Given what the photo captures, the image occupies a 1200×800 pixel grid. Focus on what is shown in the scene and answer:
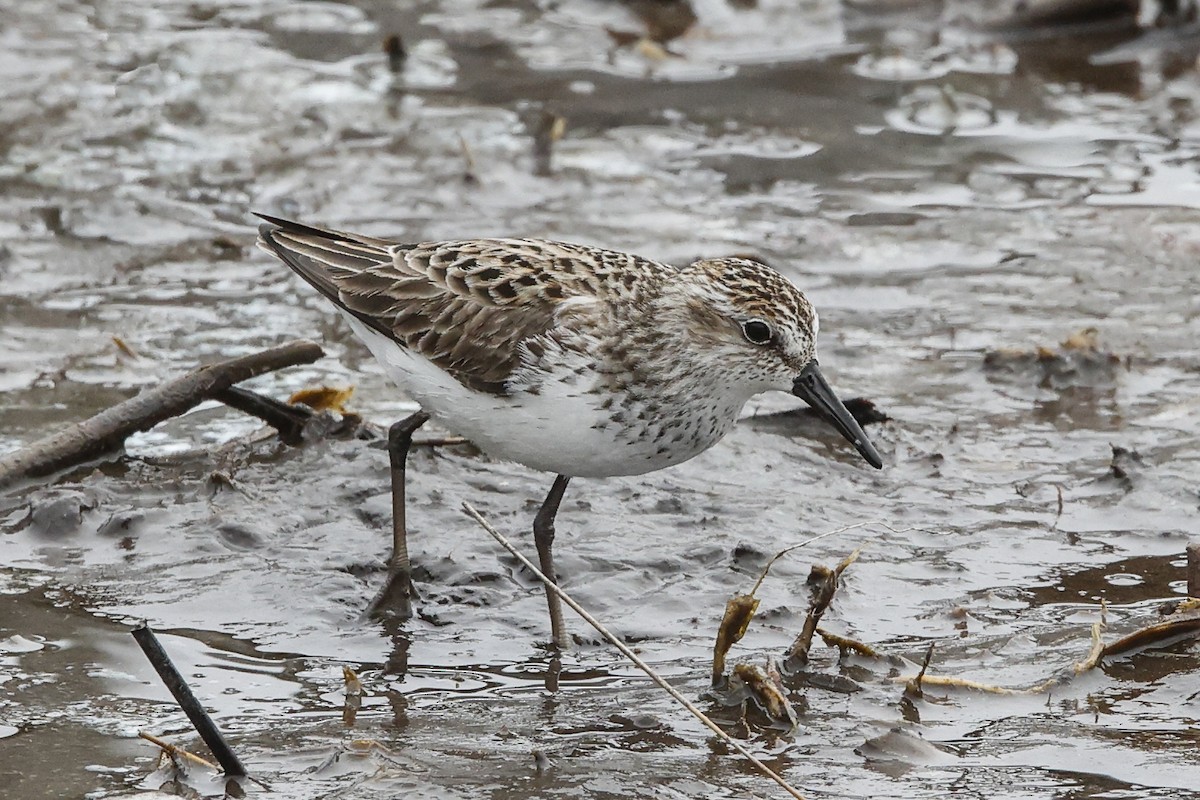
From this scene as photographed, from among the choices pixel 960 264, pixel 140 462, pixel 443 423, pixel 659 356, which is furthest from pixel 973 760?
pixel 960 264

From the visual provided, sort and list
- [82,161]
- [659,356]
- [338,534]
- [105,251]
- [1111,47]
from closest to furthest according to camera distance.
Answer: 1. [659,356]
2. [338,534]
3. [105,251]
4. [82,161]
5. [1111,47]

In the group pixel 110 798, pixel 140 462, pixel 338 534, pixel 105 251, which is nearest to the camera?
pixel 110 798

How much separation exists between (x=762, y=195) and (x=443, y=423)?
5.04 metres

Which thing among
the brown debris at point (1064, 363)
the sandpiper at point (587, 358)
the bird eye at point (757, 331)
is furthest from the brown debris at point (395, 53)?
the bird eye at point (757, 331)

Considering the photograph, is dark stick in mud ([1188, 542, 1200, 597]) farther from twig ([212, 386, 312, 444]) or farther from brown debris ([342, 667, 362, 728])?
twig ([212, 386, 312, 444])

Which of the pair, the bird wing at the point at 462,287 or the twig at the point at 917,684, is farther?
the bird wing at the point at 462,287

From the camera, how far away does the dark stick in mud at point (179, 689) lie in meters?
5.11

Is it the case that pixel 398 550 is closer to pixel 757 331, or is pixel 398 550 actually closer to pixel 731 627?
pixel 731 627

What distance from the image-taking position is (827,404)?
6.75 metres

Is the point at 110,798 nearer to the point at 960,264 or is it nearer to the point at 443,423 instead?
the point at 443,423

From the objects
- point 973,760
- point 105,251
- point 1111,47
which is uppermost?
point 1111,47

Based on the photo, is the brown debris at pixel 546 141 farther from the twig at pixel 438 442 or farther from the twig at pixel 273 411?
the twig at pixel 273 411

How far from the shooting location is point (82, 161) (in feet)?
37.6

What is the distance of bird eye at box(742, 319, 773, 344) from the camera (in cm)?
662
